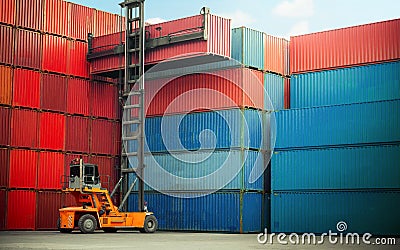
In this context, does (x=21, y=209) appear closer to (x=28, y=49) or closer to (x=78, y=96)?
(x=78, y=96)

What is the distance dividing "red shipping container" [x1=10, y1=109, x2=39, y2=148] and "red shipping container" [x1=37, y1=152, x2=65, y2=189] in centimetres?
114

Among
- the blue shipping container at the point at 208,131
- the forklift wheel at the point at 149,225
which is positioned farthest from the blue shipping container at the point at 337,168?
the forklift wheel at the point at 149,225

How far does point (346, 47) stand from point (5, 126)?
20.6 meters

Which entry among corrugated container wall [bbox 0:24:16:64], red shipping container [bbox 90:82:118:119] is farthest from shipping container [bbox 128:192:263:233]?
corrugated container wall [bbox 0:24:16:64]

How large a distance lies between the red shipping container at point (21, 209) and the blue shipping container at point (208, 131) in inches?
332

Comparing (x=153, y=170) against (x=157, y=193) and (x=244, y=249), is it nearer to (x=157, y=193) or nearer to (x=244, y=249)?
(x=157, y=193)

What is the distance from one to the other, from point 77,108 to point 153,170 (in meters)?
6.35

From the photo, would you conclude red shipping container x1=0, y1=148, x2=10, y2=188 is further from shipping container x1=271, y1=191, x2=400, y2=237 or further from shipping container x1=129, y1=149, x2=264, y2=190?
shipping container x1=271, y1=191, x2=400, y2=237

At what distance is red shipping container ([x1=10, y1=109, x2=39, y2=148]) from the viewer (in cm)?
4059

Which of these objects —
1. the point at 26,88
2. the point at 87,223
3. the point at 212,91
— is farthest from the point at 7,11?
the point at 87,223

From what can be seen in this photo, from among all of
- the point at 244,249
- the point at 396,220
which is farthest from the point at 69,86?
the point at 244,249

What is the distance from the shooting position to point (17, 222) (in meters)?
40.1

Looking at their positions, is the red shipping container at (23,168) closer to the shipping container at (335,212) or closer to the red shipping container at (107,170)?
the red shipping container at (107,170)

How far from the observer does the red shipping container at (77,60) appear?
145 ft
